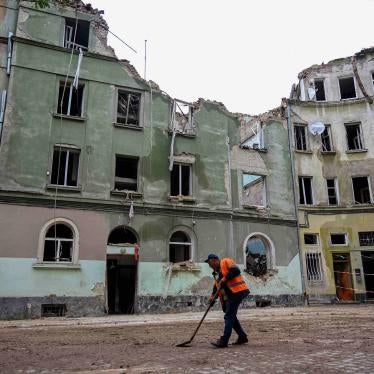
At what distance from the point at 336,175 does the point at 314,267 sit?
19.5 ft

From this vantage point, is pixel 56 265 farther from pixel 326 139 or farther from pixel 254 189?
pixel 326 139

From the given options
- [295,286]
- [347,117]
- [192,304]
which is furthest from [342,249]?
[192,304]

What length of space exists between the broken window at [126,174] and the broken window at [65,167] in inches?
73.2

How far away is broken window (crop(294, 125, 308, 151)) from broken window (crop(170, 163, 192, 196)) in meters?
8.16

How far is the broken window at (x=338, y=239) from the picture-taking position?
22.4m

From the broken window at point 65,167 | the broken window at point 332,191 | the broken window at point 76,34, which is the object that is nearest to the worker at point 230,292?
the broken window at point 65,167

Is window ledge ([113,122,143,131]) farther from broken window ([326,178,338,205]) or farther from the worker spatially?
the worker

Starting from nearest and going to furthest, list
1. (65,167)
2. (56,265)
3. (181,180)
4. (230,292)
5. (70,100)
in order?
1. (230,292)
2. (56,265)
3. (65,167)
4. (70,100)
5. (181,180)

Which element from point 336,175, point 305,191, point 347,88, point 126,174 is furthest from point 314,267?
point 347,88

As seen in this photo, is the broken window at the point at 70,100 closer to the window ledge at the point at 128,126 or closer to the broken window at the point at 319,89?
the window ledge at the point at 128,126

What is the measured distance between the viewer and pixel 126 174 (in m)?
18.8

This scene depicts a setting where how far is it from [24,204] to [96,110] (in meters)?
5.47

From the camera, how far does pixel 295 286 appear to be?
2045 centimetres

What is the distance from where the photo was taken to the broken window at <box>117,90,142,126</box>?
62.4ft
